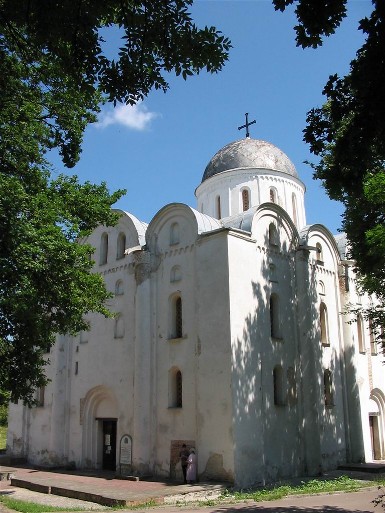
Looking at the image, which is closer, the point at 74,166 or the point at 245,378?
the point at 74,166

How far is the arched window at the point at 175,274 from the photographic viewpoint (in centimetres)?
1997

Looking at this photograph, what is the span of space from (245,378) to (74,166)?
8.98 metres

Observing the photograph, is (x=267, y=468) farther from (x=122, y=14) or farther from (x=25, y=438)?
(x=122, y=14)

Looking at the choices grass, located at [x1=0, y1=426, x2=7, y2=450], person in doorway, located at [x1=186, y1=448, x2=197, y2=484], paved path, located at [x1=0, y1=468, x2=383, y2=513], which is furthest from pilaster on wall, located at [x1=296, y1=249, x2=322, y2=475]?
grass, located at [x1=0, y1=426, x2=7, y2=450]

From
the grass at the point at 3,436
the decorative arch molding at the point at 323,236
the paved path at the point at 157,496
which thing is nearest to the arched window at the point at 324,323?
the decorative arch molding at the point at 323,236

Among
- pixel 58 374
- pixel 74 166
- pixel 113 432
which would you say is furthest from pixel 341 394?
pixel 74 166

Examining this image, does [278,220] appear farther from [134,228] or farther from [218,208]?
[134,228]

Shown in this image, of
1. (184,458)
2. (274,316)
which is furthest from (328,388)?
(184,458)

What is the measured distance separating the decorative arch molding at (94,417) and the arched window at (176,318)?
13.1 feet

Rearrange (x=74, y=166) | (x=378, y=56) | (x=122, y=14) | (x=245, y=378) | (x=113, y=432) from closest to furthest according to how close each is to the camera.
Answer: (x=378, y=56), (x=122, y=14), (x=74, y=166), (x=245, y=378), (x=113, y=432)

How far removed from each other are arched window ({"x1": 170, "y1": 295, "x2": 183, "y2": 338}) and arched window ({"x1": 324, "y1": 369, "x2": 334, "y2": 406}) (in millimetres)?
6461

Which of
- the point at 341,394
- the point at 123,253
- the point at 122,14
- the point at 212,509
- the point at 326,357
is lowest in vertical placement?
the point at 212,509

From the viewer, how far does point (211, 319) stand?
18.2m

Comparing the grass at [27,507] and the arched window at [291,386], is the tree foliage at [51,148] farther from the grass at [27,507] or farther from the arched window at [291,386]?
the arched window at [291,386]
